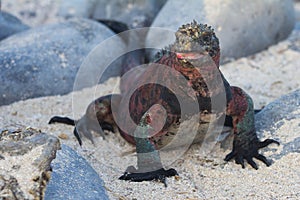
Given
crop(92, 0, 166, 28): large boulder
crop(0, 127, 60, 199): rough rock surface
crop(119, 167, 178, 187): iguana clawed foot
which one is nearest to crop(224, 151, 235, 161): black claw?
crop(119, 167, 178, 187): iguana clawed foot

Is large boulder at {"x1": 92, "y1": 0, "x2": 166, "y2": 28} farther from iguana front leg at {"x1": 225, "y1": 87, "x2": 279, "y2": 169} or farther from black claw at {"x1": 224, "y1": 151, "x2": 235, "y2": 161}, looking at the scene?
black claw at {"x1": 224, "y1": 151, "x2": 235, "y2": 161}

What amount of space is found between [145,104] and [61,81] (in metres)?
1.47

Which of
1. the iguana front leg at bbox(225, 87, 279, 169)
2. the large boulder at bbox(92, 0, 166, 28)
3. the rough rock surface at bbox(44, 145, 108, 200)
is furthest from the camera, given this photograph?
the large boulder at bbox(92, 0, 166, 28)

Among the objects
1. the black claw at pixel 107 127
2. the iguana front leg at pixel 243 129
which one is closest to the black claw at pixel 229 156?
the iguana front leg at pixel 243 129

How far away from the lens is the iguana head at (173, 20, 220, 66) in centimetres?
306

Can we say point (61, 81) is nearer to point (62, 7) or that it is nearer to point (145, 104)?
point (145, 104)

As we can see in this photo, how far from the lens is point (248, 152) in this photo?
11.8ft

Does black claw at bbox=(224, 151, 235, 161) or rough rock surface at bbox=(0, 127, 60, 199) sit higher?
rough rock surface at bbox=(0, 127, 60, 199)

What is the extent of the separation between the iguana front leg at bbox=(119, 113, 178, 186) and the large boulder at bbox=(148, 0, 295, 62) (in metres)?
2.07

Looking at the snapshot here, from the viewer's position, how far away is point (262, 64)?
17.9 ft

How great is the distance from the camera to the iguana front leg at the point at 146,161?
3.33 metres

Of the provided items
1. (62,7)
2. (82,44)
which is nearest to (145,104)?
(82,44)

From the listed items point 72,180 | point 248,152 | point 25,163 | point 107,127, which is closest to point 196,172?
point 248,152

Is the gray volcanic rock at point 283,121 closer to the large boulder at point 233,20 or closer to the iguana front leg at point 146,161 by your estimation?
the iguana front leg at point 146,161
